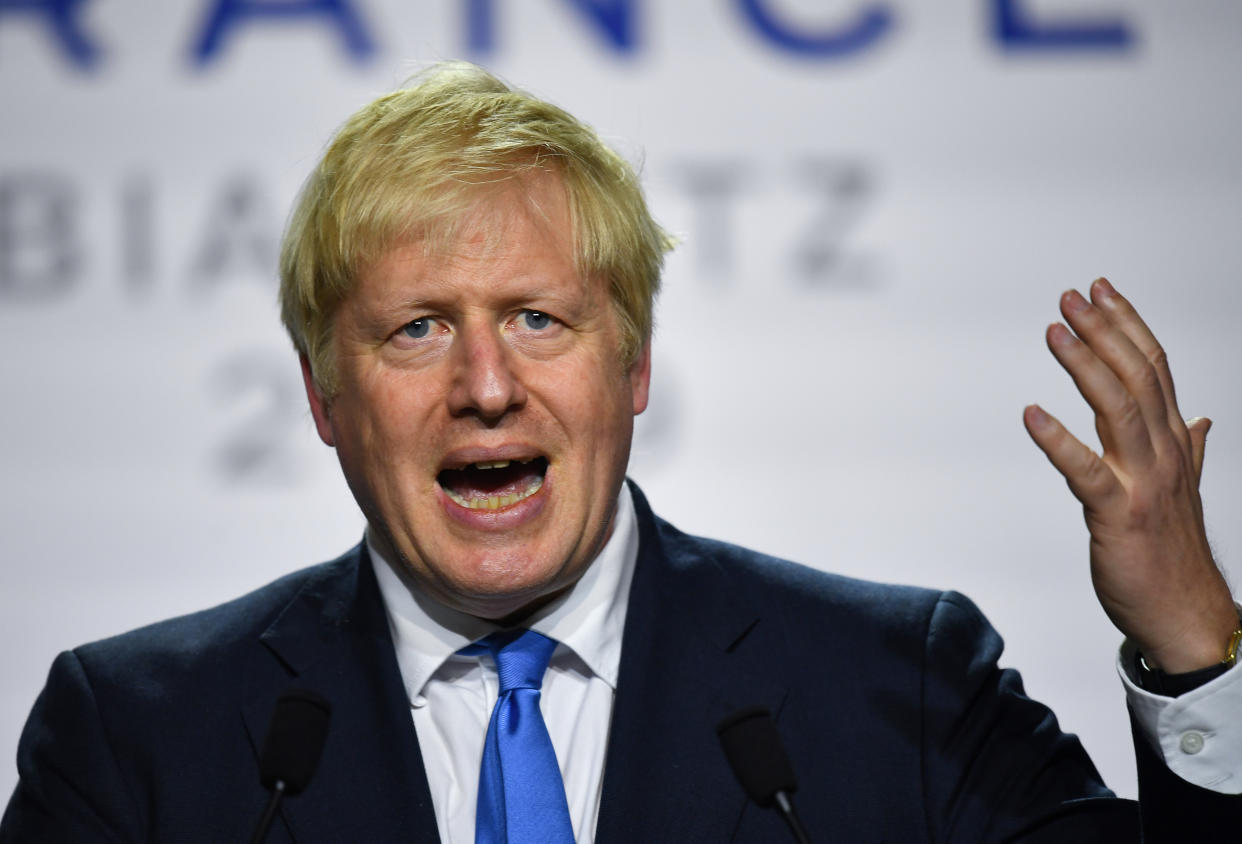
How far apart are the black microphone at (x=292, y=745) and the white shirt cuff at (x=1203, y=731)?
90 cm

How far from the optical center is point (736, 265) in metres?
2.89

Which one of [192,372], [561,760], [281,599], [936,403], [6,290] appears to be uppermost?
[6,290]

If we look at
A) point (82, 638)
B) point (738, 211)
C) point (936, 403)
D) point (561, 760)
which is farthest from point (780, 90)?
point (82, 638)

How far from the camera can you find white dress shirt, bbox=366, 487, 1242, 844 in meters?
1.84

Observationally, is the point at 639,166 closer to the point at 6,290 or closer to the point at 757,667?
the point at 757,667

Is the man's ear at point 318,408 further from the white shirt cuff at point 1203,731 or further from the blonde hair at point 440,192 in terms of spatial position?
the white shirt cuff at point 1203,731

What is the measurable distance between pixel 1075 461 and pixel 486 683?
0.82 meters

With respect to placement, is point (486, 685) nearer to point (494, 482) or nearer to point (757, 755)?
point (494, 482)

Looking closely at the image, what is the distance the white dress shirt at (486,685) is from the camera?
184cm

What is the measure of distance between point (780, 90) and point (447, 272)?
1.34 meters

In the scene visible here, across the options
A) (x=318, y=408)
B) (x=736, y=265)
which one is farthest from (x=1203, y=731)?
(x=736, y=265)

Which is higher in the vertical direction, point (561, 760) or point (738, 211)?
point (738, 211)

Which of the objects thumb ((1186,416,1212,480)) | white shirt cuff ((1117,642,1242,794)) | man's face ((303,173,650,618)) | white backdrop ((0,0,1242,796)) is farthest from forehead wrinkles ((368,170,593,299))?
white backdrop ((0,0,1242,796))

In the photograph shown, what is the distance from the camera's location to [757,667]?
192 cm
